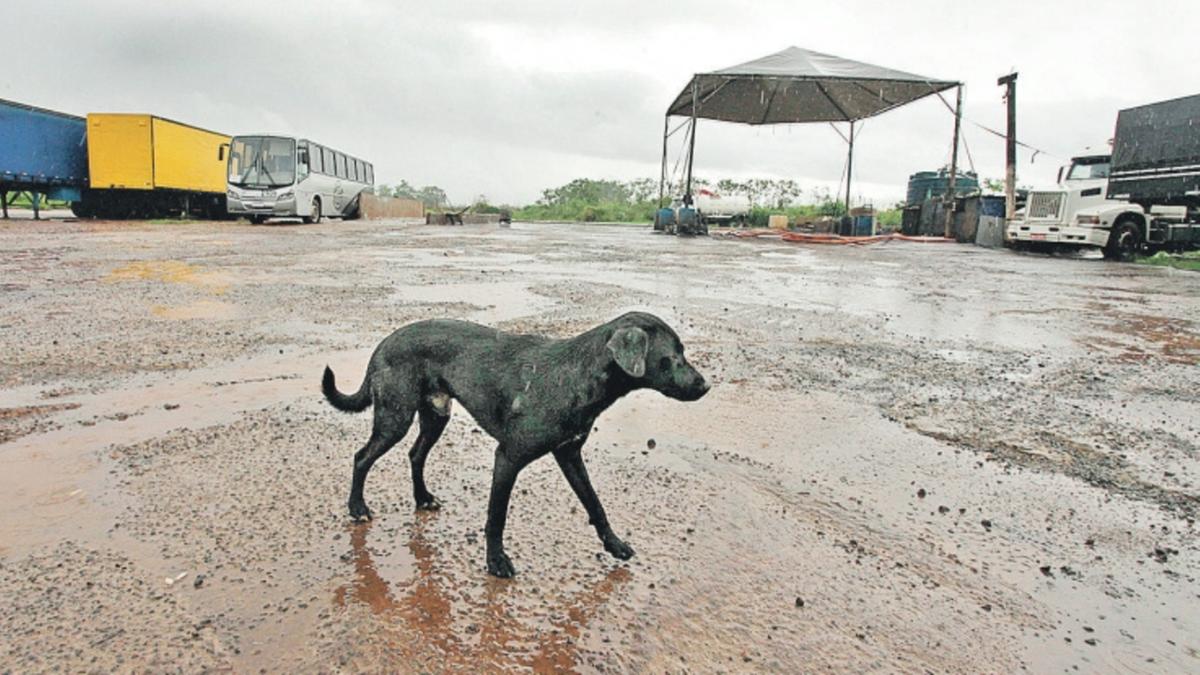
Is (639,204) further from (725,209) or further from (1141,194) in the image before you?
(1141,194)

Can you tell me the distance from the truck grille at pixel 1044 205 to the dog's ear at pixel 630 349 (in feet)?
63.2

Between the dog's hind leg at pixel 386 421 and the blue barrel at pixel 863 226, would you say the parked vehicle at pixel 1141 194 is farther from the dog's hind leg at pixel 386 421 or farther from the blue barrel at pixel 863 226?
the dog's hind leg at pixel 386 421

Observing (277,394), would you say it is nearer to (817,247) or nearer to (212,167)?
(817,247)

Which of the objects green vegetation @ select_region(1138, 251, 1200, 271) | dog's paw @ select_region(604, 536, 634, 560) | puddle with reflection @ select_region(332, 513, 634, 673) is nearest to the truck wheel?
green vegetation @ select_region(1138, 251, 1200, 271)

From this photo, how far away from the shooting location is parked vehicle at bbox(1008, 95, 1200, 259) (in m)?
16.1

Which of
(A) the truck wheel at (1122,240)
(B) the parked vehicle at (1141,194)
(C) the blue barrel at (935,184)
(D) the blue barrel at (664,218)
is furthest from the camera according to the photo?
(C) the blue barrel at (935,184)

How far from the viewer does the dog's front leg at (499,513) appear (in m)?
1.98

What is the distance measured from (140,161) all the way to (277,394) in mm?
22857

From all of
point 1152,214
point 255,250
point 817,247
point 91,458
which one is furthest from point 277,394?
point 1152,214

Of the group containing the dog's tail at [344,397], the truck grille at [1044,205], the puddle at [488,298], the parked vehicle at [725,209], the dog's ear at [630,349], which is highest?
the parked vehicle at [725,209]

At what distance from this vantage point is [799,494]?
107 inches

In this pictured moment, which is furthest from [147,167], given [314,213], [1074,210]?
[1074,210]

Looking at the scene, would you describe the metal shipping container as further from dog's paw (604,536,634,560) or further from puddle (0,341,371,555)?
dog's paw (604,536,634,560)

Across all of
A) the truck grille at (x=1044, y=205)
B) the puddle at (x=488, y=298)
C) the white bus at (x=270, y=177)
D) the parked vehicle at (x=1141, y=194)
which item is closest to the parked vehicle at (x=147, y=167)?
the white bus at (x=270, y=177)
